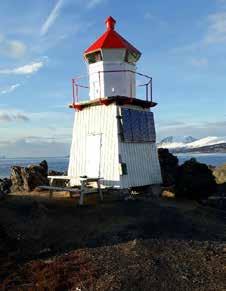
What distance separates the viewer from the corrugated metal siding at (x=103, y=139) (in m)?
21.6

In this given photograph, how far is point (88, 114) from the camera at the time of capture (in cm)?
2312

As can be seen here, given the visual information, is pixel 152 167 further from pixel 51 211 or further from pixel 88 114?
pixel 51 211

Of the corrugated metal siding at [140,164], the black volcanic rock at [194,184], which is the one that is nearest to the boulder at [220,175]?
the corrugated metal siding at [140,164]

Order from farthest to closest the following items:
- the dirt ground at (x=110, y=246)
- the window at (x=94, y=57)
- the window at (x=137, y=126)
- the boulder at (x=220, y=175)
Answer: the boulder at (x=220, y=175) → the window at (x=94, y=57) → the window at (x=137, y=126) → the dirt ground at (x=110, y=246)

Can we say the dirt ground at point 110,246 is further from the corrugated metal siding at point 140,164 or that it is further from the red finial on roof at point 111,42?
the red finial on roof at point 111,42

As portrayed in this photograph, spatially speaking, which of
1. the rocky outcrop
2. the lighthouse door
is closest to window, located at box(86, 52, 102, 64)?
the lighthouse door

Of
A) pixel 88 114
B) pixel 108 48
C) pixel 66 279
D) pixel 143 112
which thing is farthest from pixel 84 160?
pixel 66 279

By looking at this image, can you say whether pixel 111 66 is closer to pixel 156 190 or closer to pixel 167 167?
pixel 156 190

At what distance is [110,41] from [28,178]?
8887mm

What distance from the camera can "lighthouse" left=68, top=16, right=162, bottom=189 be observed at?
21.8 meters

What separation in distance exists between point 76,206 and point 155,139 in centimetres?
767

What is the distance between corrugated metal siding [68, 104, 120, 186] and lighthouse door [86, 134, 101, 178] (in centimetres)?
22

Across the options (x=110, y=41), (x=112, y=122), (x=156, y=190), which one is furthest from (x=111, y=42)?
(x=156, y=190)

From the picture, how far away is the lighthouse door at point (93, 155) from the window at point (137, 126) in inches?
54.7
